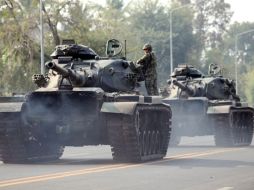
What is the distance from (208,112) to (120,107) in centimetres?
1019

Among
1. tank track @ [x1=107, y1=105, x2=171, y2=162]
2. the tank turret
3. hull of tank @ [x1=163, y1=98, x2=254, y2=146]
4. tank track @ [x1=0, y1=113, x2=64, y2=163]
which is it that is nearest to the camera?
tank track @ [x1=107, y1=105, x2=171, y2=162]

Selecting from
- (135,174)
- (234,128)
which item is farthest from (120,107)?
(234,128)

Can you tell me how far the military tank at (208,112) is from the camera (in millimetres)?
28391

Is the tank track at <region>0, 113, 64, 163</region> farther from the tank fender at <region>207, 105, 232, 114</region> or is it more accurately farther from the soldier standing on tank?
the tank fender at <region>207, 105, 232, 114</region>

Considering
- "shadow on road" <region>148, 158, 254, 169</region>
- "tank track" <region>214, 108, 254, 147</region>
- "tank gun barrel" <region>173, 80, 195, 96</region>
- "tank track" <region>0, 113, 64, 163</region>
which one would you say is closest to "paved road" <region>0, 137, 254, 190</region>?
"shadow on road" <region>148, 158, 254, 169</region>

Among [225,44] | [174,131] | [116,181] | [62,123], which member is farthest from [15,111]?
[225,44]

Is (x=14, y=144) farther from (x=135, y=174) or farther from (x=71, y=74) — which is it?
(x=135, y=174)

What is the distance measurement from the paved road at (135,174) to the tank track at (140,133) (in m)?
0.34

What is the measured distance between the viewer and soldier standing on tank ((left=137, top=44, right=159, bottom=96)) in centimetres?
2130

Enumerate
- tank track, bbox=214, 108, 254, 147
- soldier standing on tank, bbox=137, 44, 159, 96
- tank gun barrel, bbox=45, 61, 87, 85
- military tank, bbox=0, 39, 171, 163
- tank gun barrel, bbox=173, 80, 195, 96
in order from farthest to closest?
1. tank gun barrel, bbox=173, 80, 195, 96
2. tank track, bbox=214, 108, 254, 147
3. soldier standing on tank, bbox=137, 44, 159, 96
4. tank gun barrel, bbox=45, 61, 87, 85
5. military tank, bbox=0, 39, 171, 163

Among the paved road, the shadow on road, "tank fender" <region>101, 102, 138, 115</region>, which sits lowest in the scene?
the shadow on road

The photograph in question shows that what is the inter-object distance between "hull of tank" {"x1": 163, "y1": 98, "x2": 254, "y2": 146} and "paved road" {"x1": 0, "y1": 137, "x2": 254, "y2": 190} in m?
7.39

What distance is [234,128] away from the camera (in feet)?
94.9

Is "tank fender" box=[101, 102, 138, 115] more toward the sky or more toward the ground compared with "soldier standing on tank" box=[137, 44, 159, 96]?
more toward the ground
